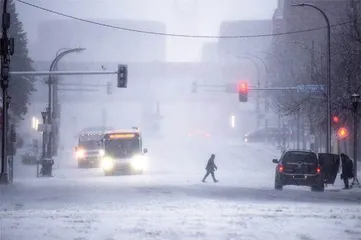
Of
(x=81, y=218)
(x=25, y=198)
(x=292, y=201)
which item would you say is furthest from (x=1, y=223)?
(x=292, y=201)

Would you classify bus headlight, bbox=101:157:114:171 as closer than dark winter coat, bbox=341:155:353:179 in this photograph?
No

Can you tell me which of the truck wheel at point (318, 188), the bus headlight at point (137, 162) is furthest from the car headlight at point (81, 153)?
the truck wheel at point (318, 188)

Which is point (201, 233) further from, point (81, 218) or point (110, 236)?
point (81, 218)

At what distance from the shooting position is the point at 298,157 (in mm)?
29656

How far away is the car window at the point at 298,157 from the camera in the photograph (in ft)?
97.2

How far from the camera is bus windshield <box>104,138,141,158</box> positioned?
43500 mm

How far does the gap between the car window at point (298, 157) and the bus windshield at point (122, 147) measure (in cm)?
1551

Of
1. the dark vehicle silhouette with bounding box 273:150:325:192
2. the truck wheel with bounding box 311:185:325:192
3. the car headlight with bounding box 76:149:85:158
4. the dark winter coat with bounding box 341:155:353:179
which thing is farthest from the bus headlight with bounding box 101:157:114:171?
the truck wheel with bounding box 311:185:325:192

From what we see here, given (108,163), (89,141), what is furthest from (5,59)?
(89,141)

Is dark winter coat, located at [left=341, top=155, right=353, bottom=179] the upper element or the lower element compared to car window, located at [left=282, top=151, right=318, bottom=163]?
lower

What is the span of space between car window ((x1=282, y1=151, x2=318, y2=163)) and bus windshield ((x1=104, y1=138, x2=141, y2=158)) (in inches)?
611

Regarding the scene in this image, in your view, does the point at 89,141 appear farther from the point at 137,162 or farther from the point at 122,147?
the point at 137,162

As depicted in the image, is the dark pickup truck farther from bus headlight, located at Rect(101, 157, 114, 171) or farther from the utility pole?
bus headlight, located at Rect(101, 157, 114, 171)

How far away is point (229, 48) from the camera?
142 m
